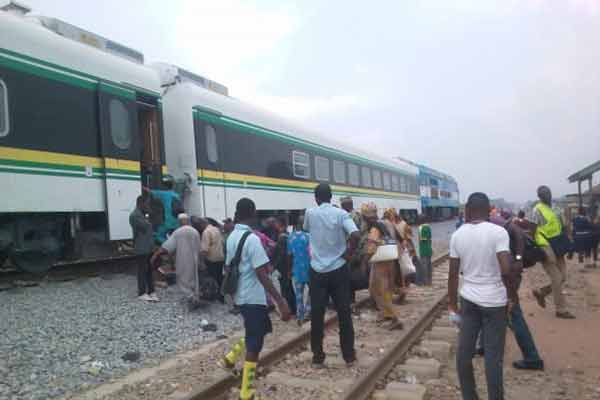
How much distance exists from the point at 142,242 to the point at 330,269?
138 inches

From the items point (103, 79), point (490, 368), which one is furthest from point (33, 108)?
point (490, 368)

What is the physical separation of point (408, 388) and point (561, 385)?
1412mm

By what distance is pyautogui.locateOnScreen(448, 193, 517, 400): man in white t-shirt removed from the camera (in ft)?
11.6

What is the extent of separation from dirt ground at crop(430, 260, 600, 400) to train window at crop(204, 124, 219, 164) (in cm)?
630

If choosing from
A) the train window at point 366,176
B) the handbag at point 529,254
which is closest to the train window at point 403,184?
the train window at point 366,176

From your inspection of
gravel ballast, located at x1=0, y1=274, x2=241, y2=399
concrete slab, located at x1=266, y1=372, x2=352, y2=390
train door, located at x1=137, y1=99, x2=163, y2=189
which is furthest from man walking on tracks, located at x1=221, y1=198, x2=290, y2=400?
train door, located at x1=137, y1=99, x2=163, y2=189

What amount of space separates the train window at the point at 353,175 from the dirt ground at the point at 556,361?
10131 millimetres

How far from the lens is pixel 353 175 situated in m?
18.3

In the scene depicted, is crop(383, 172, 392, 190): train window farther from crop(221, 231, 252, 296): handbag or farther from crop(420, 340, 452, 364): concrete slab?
crop(221, 231, 252, 296): handbag

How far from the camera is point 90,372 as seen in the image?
15.8ft


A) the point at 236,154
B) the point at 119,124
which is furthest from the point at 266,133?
the point at 119,124

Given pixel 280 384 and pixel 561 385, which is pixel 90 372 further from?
pixel 561 385

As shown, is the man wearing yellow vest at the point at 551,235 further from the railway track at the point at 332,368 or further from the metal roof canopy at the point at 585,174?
the metal roof canopy at the point at 585,174

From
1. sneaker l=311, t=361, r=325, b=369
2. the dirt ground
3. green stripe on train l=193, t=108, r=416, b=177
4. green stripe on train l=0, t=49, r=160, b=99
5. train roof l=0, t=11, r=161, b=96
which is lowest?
the dirt ground
